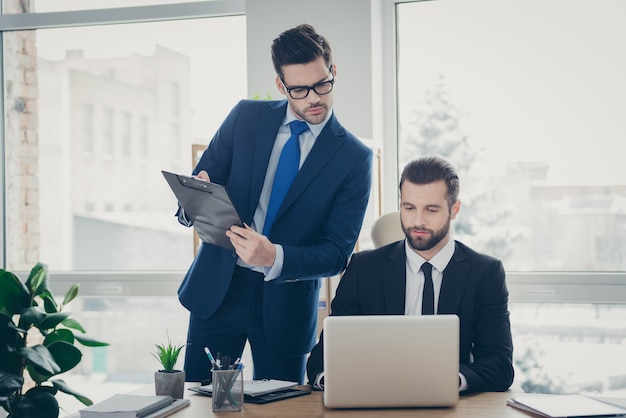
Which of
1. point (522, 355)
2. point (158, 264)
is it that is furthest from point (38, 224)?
point (522, 355)

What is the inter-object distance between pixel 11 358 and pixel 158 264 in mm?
1095

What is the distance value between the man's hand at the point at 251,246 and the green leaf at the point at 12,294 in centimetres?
172

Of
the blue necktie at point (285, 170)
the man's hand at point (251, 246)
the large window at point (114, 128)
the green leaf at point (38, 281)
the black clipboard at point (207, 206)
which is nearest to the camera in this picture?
the black clipboard at point (207, 206)

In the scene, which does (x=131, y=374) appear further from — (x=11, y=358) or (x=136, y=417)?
(x=136, y=417)

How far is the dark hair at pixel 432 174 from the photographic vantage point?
7.77 feet

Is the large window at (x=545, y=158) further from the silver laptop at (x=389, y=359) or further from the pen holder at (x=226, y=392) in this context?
the pen holder at (x=226, y=392)

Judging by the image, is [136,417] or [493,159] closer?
[136,417]

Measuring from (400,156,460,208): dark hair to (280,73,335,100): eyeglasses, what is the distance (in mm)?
348

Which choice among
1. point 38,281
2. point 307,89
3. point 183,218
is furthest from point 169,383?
point 38,281

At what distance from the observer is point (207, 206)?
7.00ft

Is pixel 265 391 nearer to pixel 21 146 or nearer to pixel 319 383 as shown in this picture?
pixel 319 383

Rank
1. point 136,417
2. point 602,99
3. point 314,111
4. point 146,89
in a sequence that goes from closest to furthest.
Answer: point 136,417 → point 314,111 → point 602,99 → point 146,89

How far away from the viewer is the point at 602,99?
3801 mm

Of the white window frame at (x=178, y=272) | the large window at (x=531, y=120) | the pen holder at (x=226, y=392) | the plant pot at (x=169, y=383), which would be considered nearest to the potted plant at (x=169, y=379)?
the plant pot at (x=169, y=383)
